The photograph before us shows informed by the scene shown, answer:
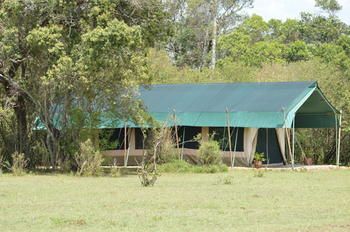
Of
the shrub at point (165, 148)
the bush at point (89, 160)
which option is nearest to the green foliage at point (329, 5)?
the shrub at point (165, 148)

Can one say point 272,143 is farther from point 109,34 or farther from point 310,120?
point 109,34

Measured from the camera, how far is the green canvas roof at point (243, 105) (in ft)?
66.9

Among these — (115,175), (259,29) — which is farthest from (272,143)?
(259,29)

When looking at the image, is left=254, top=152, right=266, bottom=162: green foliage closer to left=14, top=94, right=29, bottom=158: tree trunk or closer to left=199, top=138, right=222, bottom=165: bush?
left=199, top=138, right=222, bottom=165: bush

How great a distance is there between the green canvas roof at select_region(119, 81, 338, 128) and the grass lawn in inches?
165

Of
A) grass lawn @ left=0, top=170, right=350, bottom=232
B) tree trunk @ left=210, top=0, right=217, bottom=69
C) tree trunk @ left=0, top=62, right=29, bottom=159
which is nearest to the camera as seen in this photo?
grass lawn @ left=0, top=170, right=350, bottom=232

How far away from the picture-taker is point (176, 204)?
1093cm

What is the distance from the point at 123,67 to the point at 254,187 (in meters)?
5.25

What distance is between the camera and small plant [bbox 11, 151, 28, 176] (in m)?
17.7

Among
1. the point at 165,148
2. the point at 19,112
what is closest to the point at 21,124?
the point at 19,112

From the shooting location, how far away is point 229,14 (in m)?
40.7

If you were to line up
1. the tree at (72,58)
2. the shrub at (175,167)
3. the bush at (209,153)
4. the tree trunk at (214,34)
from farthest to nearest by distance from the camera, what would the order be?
the tree trunk at (214,34)
the bush at (209,153)
the shrub at (175,167)
the tree at (72,58)

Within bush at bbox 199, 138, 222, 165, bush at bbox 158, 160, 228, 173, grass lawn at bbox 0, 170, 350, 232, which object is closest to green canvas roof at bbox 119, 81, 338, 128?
bush at bbox 199, 138, 222, 165

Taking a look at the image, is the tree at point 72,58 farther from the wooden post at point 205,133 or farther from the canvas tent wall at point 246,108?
the wooden post at point 205,133
